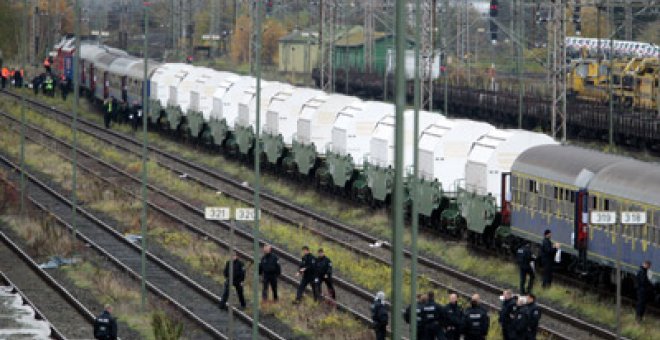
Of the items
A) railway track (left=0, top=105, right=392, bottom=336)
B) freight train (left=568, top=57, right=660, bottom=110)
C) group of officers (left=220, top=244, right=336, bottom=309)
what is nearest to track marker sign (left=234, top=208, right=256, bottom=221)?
railway track (left=0, top=105, right=392, bottom=336)

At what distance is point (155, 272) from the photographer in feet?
142

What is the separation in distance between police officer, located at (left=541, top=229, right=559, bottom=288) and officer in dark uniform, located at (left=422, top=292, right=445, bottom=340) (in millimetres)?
8805

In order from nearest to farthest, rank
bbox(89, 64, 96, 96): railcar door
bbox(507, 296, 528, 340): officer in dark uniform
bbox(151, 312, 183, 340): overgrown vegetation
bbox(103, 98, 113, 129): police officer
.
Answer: bbox(507, 296, 528, 340): officer in dark uniform → bbox(151, 312, 183, 340): overgrown vegetation → bbox(103, 98, 113, 129): police officer → bbox(89, 64, 96, 96): railcar door

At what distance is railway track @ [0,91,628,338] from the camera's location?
34.4 m

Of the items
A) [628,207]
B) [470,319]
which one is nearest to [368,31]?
[628,207]

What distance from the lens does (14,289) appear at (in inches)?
1594

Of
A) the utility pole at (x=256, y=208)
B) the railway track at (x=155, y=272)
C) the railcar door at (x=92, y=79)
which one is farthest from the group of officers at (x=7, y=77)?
the utility pole at (x=256, y=208)

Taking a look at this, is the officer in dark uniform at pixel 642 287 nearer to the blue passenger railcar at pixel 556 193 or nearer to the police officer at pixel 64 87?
the blue passenger railcar at pixel 556 193

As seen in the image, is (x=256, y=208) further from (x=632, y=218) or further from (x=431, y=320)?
(x=632, y=218)

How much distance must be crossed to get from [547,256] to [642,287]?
4.80 metres

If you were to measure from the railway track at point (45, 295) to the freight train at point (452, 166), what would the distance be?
5959mm

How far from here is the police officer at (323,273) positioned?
36.2 meters

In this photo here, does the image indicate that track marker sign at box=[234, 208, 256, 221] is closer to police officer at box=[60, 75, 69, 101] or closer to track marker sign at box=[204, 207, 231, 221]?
track marker sign at box=[204, 207, 231, 221]

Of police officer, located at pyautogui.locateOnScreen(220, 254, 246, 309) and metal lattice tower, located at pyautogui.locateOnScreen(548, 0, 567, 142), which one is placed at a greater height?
metal lattice tower, located at pyautogui.locateOnScreen(548, 0, 567, 142)
